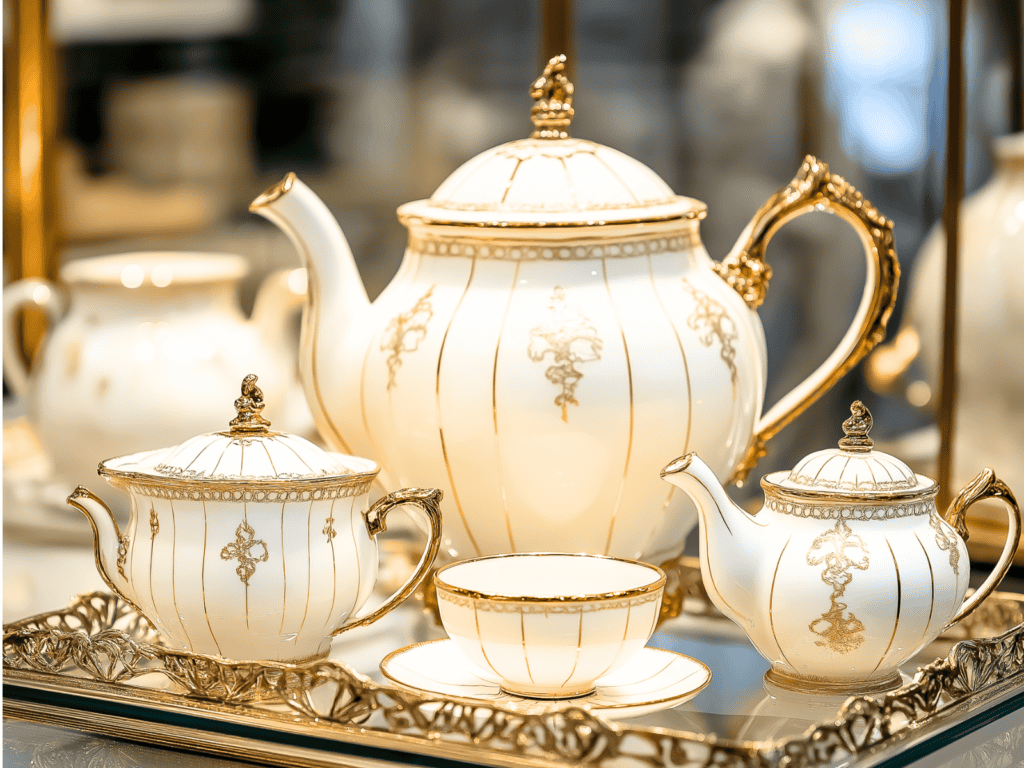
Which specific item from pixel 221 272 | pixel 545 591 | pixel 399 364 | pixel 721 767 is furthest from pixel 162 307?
pixel 721 767

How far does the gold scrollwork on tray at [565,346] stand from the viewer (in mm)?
713

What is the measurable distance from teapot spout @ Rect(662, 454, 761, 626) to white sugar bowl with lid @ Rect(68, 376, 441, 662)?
4.3 inches

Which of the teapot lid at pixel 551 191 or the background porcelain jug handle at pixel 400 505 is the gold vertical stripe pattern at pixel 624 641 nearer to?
the background porcelain jug handle at pixel 400 505

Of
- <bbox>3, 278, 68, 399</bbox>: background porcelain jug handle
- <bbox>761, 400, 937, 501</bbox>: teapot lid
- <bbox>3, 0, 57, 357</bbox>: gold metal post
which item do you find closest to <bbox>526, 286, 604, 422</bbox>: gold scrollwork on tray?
<bbox>761, 400, 937, 501</bbox>: teapot lid

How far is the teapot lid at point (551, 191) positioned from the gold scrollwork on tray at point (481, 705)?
0.23 metres

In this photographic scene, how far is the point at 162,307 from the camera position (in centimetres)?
97

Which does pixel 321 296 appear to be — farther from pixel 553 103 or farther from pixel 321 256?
pixel 553 103

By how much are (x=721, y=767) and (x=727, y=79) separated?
0.66 m

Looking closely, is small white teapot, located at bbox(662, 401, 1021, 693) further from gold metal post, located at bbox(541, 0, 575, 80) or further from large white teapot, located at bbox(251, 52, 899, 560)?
gold metal post, located at bbox(541, 0, 575, 80)

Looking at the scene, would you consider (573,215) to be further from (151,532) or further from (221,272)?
(221,272)

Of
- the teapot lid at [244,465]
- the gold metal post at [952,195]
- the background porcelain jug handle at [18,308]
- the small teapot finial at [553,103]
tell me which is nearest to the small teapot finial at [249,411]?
the teapot lid at [244,465]

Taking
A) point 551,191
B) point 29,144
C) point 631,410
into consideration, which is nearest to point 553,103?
point 551,191

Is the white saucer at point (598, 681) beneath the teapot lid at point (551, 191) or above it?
beneath

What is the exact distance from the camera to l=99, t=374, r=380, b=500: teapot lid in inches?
25.2
